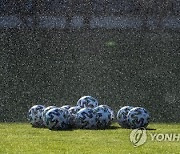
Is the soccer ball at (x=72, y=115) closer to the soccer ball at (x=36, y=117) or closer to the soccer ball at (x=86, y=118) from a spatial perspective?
the soccer ball at (x=86, y=118)

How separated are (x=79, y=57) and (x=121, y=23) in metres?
5.41

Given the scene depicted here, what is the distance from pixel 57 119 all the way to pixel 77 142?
2077 mm

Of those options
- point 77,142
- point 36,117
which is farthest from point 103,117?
point 77,142

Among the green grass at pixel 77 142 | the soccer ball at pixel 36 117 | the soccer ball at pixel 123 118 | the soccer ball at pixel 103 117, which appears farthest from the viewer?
the soccer ball at pixel 36 117

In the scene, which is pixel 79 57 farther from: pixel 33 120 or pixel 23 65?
pixel 33 120

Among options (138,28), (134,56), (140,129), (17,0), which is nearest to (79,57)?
(134,56)

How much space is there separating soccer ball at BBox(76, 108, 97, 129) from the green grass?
0.31 metres

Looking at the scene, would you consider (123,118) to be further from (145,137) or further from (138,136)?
(145,137)

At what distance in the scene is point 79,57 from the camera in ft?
103

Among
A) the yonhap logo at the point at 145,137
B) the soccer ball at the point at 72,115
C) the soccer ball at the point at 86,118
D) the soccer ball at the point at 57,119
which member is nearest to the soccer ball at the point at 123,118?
the yonhap logo at the point at 145,137

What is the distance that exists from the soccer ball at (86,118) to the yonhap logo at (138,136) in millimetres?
1038

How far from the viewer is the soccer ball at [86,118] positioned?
1520cm

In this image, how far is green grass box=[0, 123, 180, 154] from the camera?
39.1 feet

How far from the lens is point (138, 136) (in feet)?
45.5
